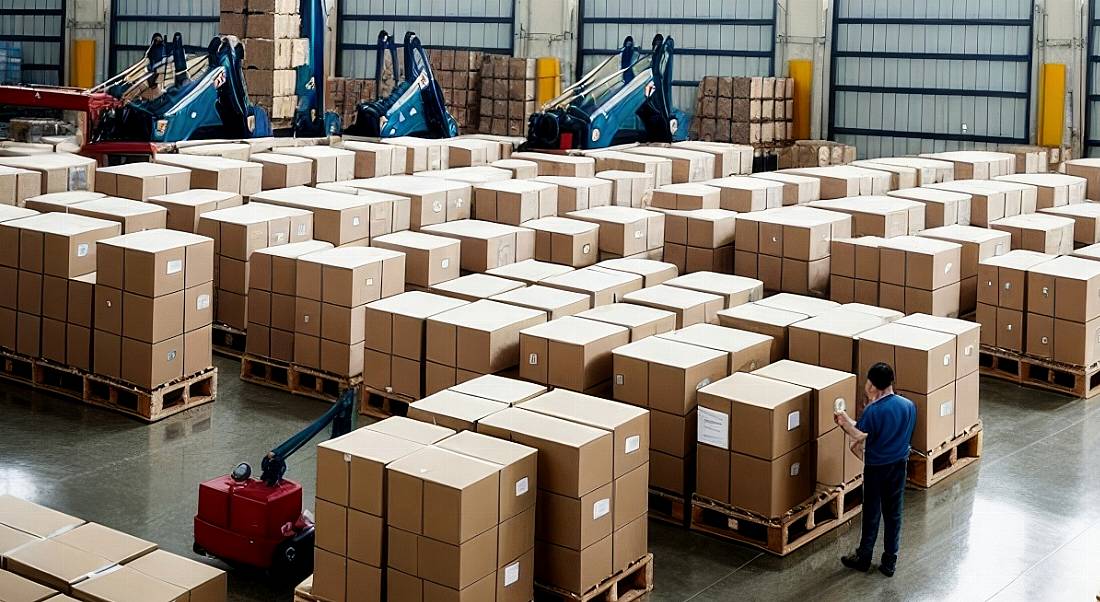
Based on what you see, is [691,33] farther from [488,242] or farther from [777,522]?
[777,522]

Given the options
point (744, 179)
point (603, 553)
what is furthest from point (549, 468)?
point (744, 179)

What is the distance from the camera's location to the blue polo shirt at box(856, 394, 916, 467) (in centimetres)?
570

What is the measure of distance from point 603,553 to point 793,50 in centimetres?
1247

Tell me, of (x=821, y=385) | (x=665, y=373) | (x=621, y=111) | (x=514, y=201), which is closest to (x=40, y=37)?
(x=621, y=111)

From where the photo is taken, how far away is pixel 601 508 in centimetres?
533

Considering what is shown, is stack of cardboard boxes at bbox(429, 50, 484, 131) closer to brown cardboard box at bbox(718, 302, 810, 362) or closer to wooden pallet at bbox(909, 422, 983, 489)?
brown cardboard box at bbox(718, 302, 810, 362)

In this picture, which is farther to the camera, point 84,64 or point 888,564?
point 84,64

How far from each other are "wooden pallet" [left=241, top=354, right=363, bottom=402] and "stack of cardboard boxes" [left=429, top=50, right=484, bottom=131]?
10262mm

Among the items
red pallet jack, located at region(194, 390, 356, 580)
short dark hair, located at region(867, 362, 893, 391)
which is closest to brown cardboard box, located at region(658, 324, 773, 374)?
short dark hair, located at region(867, 362, 893, 391)

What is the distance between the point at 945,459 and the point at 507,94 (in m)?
11.8

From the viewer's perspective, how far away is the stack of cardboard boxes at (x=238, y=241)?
8977 mm

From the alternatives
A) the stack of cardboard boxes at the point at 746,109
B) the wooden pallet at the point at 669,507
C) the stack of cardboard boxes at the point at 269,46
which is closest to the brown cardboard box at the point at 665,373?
the wooden pallet at the point at 669,507

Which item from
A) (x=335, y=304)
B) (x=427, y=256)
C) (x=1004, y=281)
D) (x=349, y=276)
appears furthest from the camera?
(x=1004, y=281)

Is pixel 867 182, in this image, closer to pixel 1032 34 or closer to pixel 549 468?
pixel 1032 34
